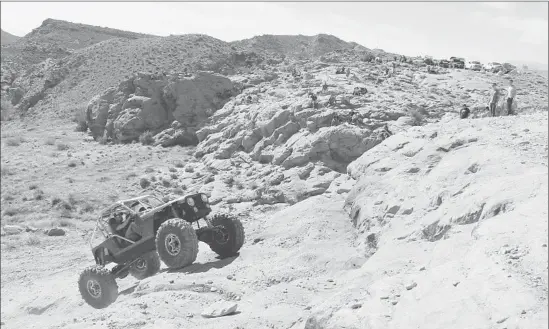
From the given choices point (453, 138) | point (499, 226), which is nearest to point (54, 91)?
point (453, 138)

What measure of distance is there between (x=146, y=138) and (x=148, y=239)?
766 inches

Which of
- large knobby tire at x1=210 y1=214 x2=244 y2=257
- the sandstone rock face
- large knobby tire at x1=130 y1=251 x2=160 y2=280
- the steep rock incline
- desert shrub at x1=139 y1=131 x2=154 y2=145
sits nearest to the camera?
the steep rock incline

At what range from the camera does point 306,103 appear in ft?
73.7

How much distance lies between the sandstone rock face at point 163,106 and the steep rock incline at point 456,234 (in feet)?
63.4

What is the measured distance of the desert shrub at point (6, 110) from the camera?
42.9 metres

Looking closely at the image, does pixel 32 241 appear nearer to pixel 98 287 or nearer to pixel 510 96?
pixel 98 287

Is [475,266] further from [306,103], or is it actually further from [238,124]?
[238,124]

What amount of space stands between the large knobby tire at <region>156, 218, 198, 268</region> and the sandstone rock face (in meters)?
18.8

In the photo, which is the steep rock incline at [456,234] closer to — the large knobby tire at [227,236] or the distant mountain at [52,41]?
the large knobby tire at [227,236]

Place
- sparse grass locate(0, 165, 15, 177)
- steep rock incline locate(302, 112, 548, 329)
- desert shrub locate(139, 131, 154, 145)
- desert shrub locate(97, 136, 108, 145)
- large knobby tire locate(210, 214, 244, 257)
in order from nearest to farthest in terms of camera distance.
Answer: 1. steep rock incline locate(302, 112, 548, 329)
2. large knobby tire locate(210, 214, 244, 257)
3. sparse grass locate(0, 165, 15, 177)
4. desert shrub locate(139, 131, 154, 145)
5. desert shrub locate(97, 136, 108, 145)

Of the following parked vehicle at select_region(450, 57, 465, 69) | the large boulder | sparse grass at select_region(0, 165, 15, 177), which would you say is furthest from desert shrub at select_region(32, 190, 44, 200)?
parked vehicle at select_region(450, 57, 465, 69)

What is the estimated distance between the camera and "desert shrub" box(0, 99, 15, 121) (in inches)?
1688

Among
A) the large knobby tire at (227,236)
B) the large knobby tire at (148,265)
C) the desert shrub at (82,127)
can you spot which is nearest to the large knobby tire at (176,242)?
the large knobby tire at (227,236)

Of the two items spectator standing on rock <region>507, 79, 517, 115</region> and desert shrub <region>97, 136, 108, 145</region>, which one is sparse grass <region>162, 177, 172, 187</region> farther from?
spectator standing on rock <region>507, 79, 517, 115</region>
